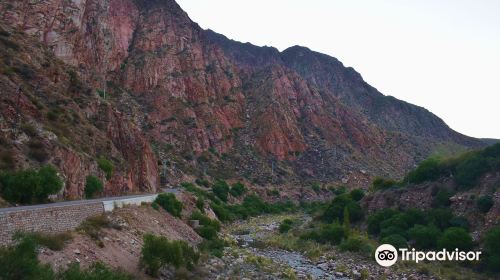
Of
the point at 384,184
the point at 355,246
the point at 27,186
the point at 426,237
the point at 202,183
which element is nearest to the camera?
the point at 27,186

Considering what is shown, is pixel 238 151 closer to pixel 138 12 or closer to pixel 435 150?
pixel 138 12

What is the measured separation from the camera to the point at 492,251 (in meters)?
28.7

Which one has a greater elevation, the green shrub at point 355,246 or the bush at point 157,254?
the bush at point 157,254

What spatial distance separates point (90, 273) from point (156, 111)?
71.7 metres

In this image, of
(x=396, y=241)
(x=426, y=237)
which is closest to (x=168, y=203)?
(x=396, y=241)

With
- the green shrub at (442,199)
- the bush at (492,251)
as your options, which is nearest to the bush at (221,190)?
the green shrub at (442,199)

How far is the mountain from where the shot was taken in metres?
36.8

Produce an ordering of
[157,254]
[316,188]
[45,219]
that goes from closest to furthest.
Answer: [45,219] → [157,254] → [316,188]

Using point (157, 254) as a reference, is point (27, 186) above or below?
above

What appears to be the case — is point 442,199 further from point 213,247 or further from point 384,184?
point 213,247

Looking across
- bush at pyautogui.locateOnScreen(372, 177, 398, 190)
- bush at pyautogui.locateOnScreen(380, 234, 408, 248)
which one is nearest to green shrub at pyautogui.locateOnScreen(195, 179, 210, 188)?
bush at pyautogui.locateOnScreen(372, 177, 398, 190)

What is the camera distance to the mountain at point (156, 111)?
3675 cm

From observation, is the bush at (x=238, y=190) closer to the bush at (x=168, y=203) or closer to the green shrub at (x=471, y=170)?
the bush at (x=168, y=203)

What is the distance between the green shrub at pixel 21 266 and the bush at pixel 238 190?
60358 millimetres
